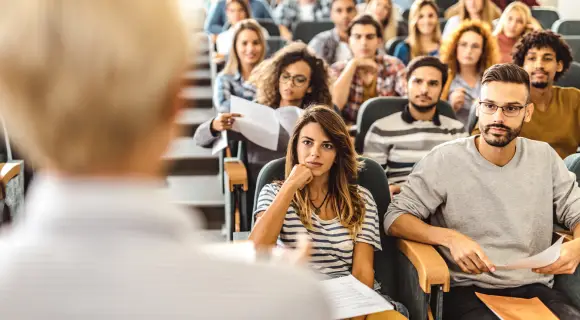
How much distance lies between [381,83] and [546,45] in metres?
0.87

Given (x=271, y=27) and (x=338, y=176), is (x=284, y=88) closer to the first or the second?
(x=338, y=176)

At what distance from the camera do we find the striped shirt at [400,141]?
8.76 ft

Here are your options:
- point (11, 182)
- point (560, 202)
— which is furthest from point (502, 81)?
point (11, 182)

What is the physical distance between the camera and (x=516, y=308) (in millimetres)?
1819

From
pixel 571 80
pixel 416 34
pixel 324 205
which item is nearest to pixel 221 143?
pixel 324 205

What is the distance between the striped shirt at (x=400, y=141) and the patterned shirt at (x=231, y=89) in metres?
0.80

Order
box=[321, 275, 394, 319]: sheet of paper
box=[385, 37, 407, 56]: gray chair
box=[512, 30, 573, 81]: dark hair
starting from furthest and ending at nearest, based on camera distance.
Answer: box=[385, 37, 407, 56]: gray chair
box=[512, 30, 573, 81]: dark hair
box=[321, 275, 394, 319]: sheet of paper

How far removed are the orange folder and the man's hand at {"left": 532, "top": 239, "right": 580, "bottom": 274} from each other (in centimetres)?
9

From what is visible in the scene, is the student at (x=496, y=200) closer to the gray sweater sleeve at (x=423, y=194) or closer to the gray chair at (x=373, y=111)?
the gray sweater sleeve at (x=423, y=194)

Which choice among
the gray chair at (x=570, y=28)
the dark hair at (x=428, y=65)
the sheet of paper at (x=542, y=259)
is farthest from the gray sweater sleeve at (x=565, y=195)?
the gray chair at (x=570, y=28)

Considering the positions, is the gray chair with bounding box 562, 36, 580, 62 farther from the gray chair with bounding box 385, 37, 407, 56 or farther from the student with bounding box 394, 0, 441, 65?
the gray chair with bounding box 385, 37, 407, 56

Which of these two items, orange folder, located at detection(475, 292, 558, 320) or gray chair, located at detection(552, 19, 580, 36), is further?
gray chair, located at detection(552, 19, 580, 36)

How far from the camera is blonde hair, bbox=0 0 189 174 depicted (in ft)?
1.40

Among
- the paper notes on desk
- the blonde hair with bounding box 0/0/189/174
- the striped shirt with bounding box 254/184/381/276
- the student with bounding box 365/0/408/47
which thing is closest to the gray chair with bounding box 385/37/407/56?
the student with bounding box 365/0/408/47
